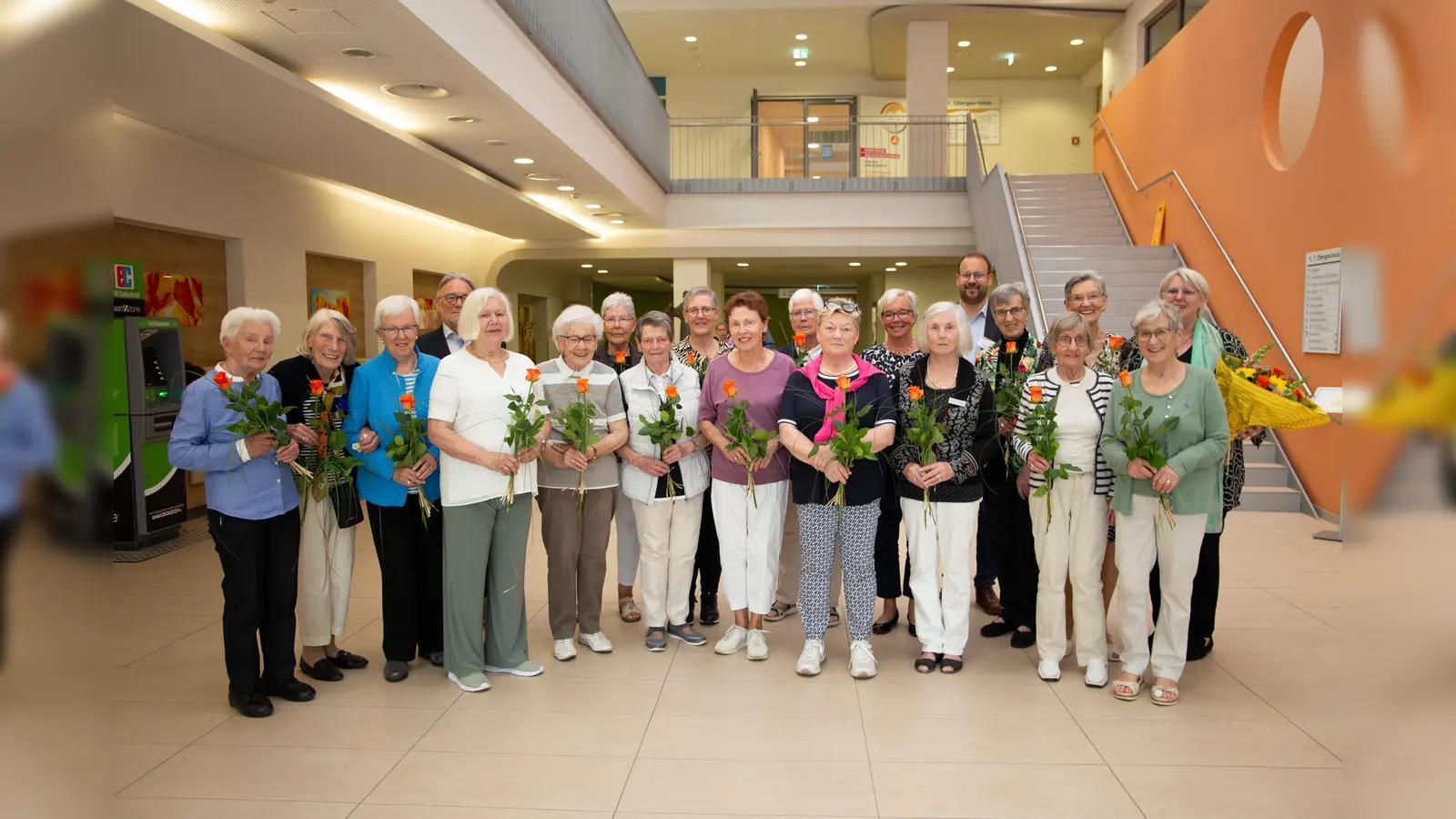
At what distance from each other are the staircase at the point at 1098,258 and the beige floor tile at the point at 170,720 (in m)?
6.76

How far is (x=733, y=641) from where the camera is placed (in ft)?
14.6

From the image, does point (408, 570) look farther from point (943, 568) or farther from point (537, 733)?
point (943, 568)

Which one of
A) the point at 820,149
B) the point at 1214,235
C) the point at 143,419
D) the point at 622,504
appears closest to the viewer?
the point at 622,504

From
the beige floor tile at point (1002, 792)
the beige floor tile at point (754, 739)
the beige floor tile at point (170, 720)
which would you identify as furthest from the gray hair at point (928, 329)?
the beige floor tile at point (170, 720)

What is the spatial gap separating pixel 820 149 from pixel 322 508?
594 inches

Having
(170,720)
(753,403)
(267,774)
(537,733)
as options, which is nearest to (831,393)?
(753,403)

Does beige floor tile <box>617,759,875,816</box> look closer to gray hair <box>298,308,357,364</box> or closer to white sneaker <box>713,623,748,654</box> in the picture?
white sneaker <box>713,623,748,654</box>

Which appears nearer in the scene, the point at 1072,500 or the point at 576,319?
the point at 1072,500

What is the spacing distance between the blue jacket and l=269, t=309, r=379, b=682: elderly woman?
6 cm

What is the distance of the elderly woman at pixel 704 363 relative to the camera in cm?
488

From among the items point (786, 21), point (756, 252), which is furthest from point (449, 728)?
point (786, 21)

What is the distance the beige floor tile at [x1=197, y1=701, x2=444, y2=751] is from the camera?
3.41m

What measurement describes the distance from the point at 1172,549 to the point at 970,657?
43.4 inches
